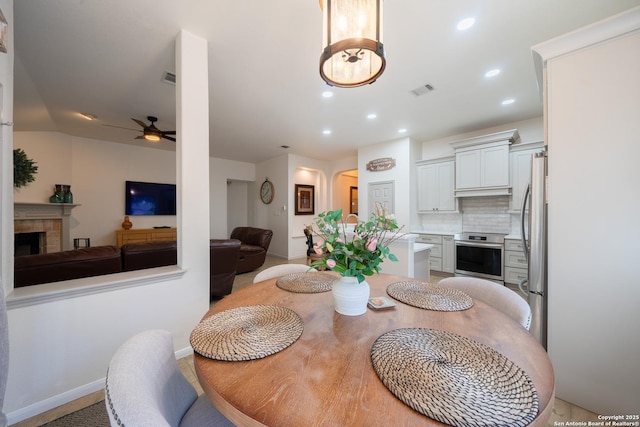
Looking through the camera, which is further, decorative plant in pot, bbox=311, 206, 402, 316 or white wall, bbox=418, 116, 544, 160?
white wall, bbox=418, 116, 544, 160

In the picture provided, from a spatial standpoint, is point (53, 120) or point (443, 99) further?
point (53, 120)

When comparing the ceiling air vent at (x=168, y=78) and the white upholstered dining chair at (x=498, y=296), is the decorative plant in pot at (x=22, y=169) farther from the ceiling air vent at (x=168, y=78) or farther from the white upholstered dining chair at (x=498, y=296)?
the white upholstered dining chair at (x=498, y=296)

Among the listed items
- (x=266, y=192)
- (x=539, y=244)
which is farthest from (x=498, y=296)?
(x=266, y=192)

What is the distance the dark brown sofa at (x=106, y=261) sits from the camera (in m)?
1.73

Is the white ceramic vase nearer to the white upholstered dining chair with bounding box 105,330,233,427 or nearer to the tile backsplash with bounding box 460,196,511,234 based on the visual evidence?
the white upholstered dining chair with bounding box 105,330,233,427

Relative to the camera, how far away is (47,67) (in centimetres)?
239

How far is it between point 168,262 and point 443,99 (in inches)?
156

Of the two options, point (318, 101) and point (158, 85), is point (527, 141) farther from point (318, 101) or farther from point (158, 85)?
point (158, 85)

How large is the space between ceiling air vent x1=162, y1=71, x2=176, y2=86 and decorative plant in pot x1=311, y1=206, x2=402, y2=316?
2.67 m

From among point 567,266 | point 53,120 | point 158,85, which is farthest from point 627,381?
point 53,120

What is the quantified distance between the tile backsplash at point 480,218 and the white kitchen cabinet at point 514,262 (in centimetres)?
49

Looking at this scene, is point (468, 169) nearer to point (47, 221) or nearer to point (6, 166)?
point (6, 166)

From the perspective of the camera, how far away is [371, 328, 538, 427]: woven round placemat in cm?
51

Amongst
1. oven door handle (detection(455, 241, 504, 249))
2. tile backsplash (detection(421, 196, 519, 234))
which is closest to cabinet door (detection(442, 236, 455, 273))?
oven door handle (detection(455, 241, 504, 249))
